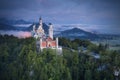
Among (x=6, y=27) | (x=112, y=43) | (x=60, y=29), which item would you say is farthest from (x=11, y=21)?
(x=112, y=43)

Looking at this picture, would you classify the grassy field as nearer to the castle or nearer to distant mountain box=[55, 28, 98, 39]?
distant mountain box=[55, 28, 98, 39]

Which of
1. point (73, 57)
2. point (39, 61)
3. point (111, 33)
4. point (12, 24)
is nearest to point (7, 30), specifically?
point (12, 24)

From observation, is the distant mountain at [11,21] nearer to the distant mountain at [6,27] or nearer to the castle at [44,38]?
the distant mountain at [6,27]

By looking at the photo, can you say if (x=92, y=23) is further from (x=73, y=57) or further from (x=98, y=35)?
(x=73, y=57)

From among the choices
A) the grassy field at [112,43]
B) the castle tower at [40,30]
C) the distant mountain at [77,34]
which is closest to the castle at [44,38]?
the castle tower at [40,30]

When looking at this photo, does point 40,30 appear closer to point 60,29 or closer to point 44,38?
point 44,38
